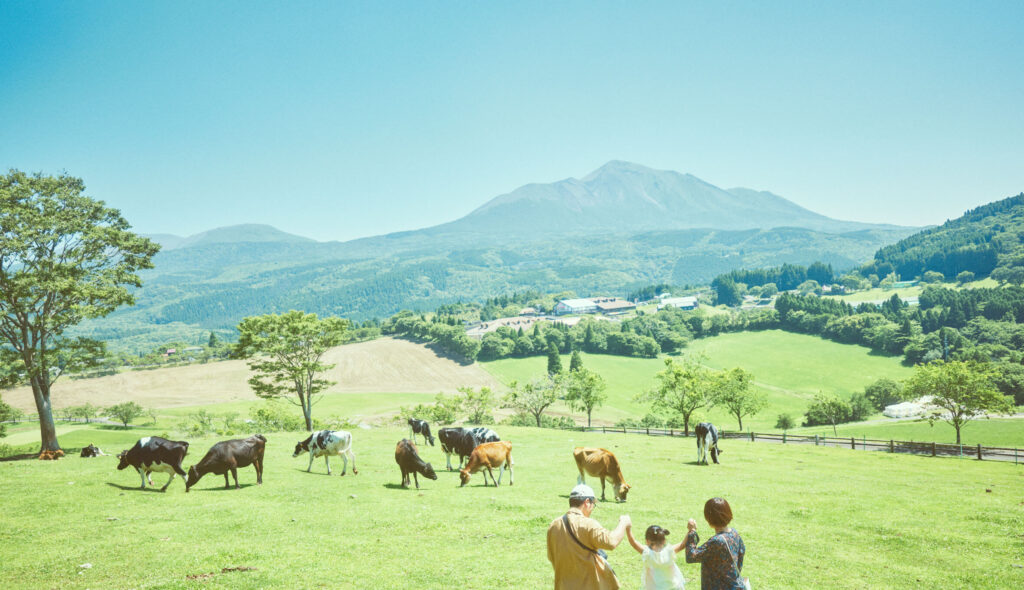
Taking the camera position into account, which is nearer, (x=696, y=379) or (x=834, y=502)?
(x=834, y=502)

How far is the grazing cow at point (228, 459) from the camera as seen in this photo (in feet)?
53.9

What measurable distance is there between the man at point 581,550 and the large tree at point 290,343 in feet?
124

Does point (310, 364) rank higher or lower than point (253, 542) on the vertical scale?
higher

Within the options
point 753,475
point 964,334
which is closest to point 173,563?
point 753,475

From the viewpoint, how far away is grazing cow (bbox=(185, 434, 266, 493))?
16438 millimetres

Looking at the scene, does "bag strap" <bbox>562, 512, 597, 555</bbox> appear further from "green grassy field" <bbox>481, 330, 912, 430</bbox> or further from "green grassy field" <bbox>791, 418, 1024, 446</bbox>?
"green grassy field" <bbox>481, 330, 912, 430</bbox>

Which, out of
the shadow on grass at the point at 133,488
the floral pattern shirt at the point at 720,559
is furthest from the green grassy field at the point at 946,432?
the shadow on grass at the point at 133,488

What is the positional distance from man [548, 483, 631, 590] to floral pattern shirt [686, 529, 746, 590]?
3.25 feet

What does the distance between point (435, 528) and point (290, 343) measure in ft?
106

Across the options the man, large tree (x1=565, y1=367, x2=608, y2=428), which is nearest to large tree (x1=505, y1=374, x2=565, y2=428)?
large tree (x1=565, y1=367, x2=608, y2=428)

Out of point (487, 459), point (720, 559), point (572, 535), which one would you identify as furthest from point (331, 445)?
point (720, 559)

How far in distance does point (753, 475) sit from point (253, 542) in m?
20.8

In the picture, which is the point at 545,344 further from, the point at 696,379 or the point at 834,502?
the point at 834,502

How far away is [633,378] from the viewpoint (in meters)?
108
